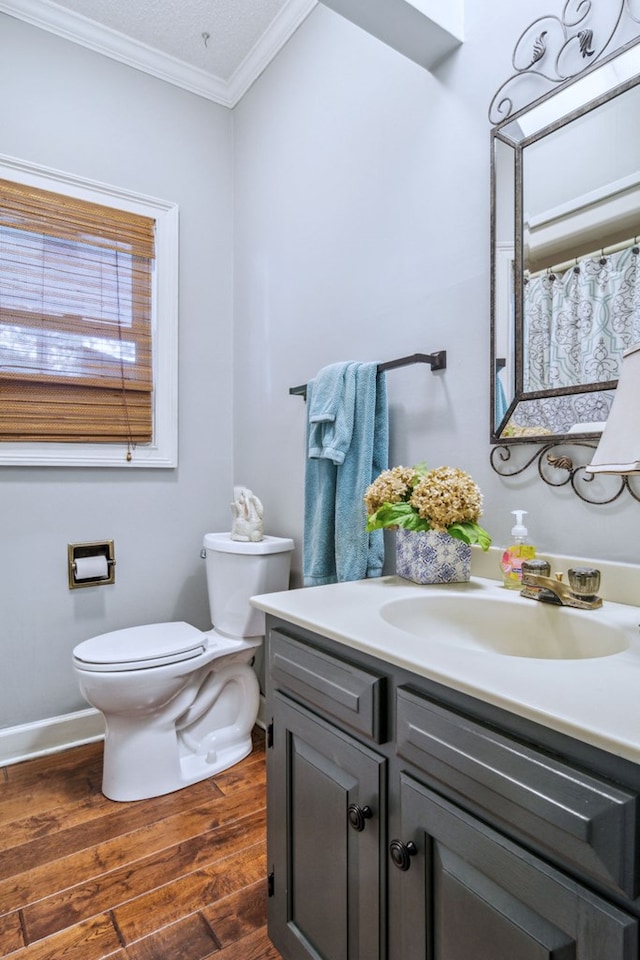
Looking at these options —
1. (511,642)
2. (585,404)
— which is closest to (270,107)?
(585,404)

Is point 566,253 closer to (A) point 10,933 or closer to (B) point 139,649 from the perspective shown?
(B) point 139,649

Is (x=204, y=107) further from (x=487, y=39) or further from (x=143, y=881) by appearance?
(x=143, y=881)

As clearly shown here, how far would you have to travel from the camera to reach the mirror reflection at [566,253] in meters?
1.04

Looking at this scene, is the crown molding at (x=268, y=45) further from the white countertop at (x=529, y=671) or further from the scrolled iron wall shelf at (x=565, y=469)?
the white countertop at (x=529, y=671)

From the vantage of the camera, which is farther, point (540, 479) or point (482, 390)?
point (482, 390)

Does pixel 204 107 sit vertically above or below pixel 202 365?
above

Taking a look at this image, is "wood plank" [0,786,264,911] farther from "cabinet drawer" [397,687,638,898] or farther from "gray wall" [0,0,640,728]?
"cabinet drawer" [397,687,638,898]

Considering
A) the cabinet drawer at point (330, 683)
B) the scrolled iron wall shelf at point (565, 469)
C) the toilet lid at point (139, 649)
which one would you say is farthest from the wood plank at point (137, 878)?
the scrolled iron wall shelf at point (565, 469)

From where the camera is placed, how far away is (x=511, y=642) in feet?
3.47

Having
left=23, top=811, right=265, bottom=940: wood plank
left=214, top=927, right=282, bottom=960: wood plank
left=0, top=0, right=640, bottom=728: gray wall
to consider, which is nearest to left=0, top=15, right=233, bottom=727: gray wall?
left=0, top=0, right=640, bottom=728: gray wall

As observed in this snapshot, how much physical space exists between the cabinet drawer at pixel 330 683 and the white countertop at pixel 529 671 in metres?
0.05

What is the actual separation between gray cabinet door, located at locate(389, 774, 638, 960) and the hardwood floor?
64 centimetres

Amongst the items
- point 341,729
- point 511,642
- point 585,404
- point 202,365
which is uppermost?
point 202,365

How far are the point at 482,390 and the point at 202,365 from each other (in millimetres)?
1472
